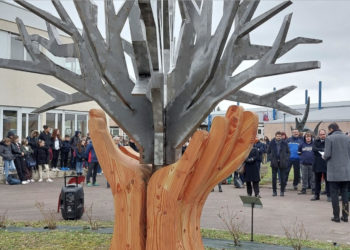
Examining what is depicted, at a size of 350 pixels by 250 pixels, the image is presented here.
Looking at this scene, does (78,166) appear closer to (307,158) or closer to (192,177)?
(307,158)

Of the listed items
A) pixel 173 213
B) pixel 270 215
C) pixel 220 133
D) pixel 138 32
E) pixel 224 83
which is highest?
pixel 138 32

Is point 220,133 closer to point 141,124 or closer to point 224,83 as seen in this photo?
point 224,83

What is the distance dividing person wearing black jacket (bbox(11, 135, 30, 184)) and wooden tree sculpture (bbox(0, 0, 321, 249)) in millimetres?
10183

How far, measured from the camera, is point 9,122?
18516 mm

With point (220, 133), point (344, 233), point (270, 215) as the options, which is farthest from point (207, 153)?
point (270, 215)

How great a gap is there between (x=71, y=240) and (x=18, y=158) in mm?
8564

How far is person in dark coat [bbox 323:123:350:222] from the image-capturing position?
8008 millimetres

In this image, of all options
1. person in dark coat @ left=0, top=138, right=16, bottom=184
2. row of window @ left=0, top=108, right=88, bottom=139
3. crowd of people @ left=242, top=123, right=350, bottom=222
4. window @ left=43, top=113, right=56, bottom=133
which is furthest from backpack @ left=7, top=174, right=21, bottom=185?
crowd of people @ left=242, top=123, right=350, bottom=222

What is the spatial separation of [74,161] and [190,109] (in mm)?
14148

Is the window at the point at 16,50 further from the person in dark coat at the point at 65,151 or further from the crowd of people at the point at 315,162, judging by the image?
the crowd of people at the point at 315,162

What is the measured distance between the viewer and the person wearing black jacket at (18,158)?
45.9 feet

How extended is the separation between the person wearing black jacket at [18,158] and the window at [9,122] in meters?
4.21

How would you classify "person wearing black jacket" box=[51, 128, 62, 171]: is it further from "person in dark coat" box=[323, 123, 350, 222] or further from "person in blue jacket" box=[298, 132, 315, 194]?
"person in dark coat" box=[323, 123, 350, 222]

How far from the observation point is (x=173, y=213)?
12.6ft
